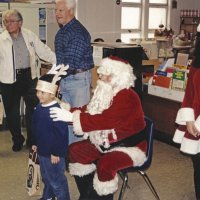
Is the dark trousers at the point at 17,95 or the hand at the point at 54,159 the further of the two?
the dark trousers at the point at 17,95

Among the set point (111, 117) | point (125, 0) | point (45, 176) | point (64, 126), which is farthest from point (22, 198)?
point (125, 0)

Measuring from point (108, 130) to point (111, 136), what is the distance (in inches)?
1.8

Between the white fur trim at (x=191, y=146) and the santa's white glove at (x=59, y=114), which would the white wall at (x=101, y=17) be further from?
the white fur trim at (x=191, y=146)

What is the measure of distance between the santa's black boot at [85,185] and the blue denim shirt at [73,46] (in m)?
0.92

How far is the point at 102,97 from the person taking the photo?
2.58 m

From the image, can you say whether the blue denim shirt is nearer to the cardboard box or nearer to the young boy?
the young boy

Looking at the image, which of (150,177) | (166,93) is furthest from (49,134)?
(166,93)

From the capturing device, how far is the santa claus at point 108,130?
2.48 metres

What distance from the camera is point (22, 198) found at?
2.97 metres

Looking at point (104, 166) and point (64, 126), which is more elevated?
point (64, 126)

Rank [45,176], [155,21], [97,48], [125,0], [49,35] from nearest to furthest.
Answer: [45,176] → [97,48] → [49,35] → [125,0] → [155,21]

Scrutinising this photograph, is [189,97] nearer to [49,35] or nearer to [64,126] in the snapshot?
[64,126]

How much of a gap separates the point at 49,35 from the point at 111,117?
2946mm

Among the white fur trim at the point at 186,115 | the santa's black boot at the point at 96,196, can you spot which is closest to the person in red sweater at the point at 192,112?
the white fur trim at the point at 186,115
